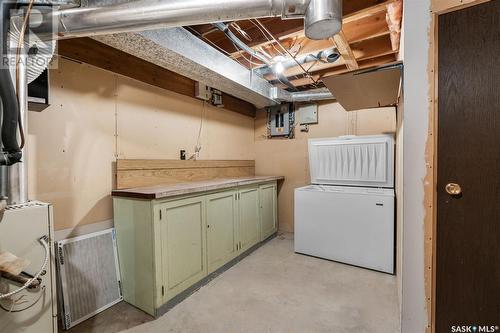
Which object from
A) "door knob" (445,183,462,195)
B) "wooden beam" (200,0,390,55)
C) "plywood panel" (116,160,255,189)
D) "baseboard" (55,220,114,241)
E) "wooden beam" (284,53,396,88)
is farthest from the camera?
"wooden beam" (284,53,396,88)

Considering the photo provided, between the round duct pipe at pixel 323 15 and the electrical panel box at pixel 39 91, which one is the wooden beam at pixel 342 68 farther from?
the electrical panel box at pixel 39 91

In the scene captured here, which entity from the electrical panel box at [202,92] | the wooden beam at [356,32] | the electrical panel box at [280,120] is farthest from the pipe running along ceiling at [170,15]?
the electrical panel box at [280,120]

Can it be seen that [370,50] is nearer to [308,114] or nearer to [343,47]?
[343,47]

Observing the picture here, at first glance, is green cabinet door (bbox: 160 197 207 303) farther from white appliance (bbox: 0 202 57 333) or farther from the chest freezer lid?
the chest freezer lid

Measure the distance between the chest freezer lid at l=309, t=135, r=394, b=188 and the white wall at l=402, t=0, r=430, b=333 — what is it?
1616 mm

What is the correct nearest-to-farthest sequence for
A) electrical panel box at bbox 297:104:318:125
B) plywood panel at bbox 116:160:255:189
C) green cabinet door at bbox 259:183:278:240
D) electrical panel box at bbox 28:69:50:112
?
electrical panel box at bbox 28:69:50:112 < plywood panel at bbox 116:160:255:189 < green cabinet door at bbox 259:183:278:240 < electrical panel box at bbox 297:104:318:125

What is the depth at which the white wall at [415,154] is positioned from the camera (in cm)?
126

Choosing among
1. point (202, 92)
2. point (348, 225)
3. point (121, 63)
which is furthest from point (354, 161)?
point (121, 63)

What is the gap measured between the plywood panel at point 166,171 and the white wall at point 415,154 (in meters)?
2.15

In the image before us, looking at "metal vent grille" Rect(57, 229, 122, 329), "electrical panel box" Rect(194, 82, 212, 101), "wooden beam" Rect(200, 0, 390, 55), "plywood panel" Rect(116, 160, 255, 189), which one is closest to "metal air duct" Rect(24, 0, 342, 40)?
"wooden beam" Rect(200, 0, 390, 55)

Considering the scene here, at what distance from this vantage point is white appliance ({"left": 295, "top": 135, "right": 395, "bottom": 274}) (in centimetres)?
256

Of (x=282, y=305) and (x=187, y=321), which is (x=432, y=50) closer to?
(x=282, y=305)

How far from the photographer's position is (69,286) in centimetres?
176

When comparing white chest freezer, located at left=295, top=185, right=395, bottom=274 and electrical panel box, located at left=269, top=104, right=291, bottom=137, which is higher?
electrical panel box, located at left=269, top=104, right=291, bottom=137
